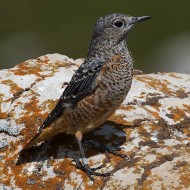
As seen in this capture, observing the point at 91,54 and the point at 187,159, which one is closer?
the point at 187,159

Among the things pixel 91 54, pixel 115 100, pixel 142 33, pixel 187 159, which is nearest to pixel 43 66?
pixel 91 54

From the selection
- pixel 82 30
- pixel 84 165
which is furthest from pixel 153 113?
pixel 82 30

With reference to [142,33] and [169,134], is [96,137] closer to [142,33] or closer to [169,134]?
[169,134]

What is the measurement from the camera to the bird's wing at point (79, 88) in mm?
8188

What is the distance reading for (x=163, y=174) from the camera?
7.57 m

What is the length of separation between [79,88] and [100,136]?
87 cm

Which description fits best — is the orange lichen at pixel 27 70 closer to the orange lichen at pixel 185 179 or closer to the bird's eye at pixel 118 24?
the bird's eye at pixel 118 24

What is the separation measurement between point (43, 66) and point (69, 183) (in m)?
2.89

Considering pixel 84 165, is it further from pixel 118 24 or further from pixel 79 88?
pixel 118 24

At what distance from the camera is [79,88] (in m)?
8.30

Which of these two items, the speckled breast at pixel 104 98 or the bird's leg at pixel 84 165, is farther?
the speckled breast at pixel 104 98

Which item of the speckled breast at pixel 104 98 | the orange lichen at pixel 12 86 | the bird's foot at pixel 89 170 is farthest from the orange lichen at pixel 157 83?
the bird's foot at pixel 89 170

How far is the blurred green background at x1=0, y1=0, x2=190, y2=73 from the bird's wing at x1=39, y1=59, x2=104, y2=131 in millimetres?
12838

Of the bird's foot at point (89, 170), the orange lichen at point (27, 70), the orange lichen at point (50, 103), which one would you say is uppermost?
the orange lichen at point (27, 70)
